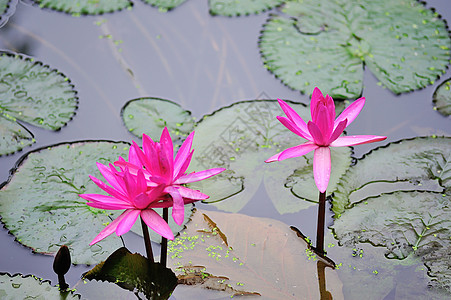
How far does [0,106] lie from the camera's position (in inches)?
97.3

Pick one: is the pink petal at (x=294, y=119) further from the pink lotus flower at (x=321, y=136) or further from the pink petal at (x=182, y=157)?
the pink petal at (x=182, y=157)

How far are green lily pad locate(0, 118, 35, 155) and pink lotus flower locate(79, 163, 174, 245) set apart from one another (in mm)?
945

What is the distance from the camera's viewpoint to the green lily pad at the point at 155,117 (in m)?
2.41

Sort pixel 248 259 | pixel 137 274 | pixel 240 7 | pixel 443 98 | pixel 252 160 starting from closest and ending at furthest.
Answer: pixel 137 274, pixel 248 259, pixel 252 160, pixel 443 98, pixel 240 7

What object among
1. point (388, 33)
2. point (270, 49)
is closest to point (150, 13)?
point (270, 49)

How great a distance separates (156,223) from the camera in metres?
1.53

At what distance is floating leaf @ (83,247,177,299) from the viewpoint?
1719 millimetres

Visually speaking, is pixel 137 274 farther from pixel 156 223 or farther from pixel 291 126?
pixel 291 126

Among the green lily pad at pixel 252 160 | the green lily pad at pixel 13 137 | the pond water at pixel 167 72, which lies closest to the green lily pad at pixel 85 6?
the pond water at pixel 167 72

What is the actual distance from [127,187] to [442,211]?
1237 mm

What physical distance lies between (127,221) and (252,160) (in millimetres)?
862

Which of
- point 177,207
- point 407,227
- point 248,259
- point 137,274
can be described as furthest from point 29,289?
point 407,227

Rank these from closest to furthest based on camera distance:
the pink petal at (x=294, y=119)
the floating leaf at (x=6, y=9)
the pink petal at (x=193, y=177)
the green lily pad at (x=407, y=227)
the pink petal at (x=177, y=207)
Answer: the pink petal at (x=177, y=207) < the pink petal at (x=193, y=177) < the pink petal at (x=294, y=119) < the green lily pad at (x=407, y=227) < the floating leaf at (x=6, y=9)

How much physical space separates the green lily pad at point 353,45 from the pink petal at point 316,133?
90 centimetres
